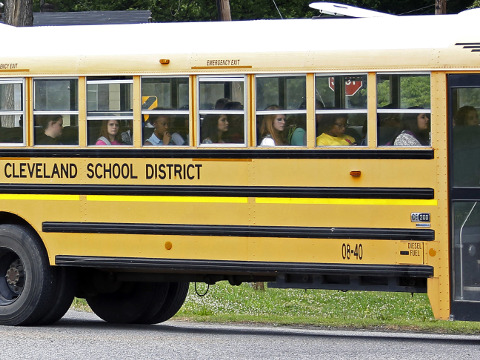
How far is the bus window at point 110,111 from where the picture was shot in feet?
34.2

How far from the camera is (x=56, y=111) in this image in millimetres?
10672

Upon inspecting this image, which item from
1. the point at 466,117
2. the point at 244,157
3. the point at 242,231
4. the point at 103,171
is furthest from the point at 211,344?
the point at 466,117

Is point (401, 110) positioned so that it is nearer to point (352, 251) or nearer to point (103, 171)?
point (352, 251)

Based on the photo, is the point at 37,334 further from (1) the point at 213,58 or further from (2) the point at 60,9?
(2) the point at 60,9

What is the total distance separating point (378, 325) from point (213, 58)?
4120mm

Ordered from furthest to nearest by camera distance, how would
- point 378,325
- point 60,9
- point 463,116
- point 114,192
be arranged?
point 60,9
point 378,325
point 114,192
point 463,116

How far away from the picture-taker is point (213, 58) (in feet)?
33.4

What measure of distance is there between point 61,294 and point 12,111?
1.83m

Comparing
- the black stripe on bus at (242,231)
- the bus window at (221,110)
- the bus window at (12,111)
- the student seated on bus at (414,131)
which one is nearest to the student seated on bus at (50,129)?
the bus window at (12,111)

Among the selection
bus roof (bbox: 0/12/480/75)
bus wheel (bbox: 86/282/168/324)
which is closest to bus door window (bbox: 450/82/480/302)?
bus roof (bbox: 0/12/480/75)

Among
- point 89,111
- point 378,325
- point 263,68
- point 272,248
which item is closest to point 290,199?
point 272,248

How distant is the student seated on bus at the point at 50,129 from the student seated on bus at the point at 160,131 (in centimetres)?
92

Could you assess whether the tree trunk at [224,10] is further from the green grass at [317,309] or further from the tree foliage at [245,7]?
the tree foliage at [245,7]

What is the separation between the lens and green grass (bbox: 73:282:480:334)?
1281 cm
